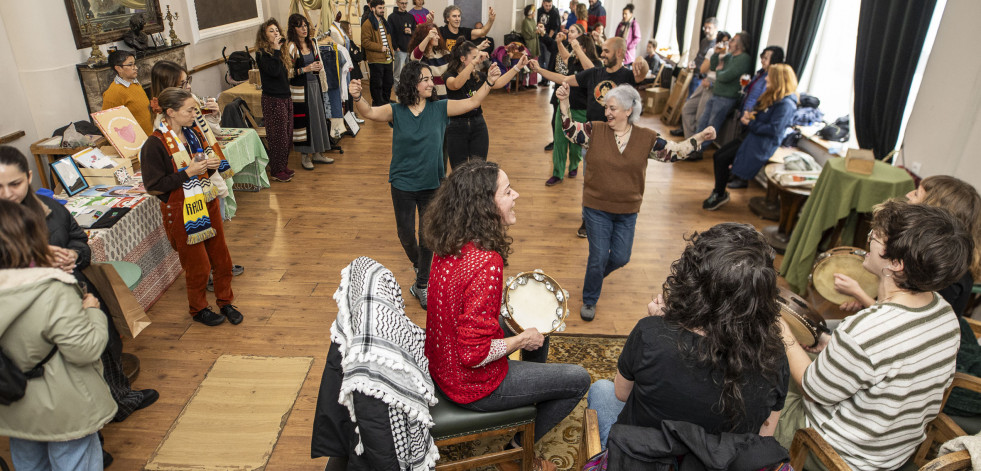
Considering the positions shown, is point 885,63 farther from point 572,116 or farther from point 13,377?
point 13,377

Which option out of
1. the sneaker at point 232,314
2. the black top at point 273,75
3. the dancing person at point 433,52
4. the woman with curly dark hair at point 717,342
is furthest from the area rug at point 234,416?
the black top at point 273,75

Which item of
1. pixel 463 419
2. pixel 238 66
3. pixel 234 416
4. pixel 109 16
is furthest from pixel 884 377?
pixel 238 66

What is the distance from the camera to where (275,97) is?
6027 mm

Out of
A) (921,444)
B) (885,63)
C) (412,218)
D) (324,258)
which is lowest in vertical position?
(324,258)

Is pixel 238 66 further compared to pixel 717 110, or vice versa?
pixel 238 66

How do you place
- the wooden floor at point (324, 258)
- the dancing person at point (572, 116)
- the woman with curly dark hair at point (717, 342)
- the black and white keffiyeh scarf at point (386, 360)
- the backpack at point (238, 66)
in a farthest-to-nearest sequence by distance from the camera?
the backpack at point (238, 66), the dancing person at point (572, 116), the wooden floor at point (324, 258), the black and white keffiyeh scarf at point (386, 360), the woman with curly dark hair at point (717, 342)

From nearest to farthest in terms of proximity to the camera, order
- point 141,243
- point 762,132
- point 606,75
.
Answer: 1. point 141,243
2. point 606,75
3. point 762,132

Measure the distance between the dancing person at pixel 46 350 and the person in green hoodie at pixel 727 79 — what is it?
20.6ft

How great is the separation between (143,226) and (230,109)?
2.47 m

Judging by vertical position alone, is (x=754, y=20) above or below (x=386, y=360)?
above

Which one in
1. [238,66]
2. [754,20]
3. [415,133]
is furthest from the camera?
[238,66]

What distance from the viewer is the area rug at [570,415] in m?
2.74

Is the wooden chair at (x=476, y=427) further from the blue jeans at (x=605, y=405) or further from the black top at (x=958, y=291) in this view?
the black top at (x=958, y=291)

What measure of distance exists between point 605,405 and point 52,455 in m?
2.06
